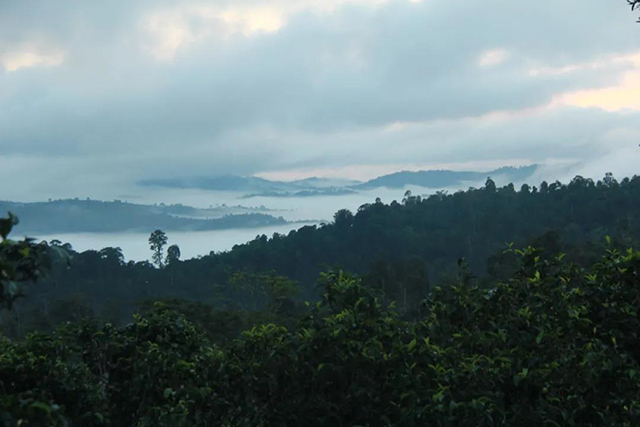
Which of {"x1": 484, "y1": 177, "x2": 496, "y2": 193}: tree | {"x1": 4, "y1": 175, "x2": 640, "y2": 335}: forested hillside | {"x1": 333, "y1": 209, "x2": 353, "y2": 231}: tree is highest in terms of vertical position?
{"x1": 484, "y1": 177, "x2": 496, "y2": 193}: tree

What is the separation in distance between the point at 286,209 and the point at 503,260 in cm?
14806

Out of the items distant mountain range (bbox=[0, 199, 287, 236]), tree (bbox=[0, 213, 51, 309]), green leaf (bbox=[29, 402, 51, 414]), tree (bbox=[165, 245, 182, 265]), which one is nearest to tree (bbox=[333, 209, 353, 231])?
tree (bbox=[165, 245, 182, 265])

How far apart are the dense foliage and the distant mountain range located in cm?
13958

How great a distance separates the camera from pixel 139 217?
16212cm

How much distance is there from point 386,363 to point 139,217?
162 meters

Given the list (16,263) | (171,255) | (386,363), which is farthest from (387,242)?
(16,263)

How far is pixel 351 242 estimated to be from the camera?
76.8 meters

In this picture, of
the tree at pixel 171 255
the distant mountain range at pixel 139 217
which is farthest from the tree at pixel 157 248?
the distant mountain range at pixel 139 217

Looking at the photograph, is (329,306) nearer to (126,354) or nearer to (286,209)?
(126,354)

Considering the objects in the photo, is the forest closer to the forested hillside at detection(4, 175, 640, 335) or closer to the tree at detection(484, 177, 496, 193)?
the forested hillside at detection(4, 175, 640, 335)

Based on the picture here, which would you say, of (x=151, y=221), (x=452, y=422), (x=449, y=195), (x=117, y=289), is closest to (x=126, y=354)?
(x=452, y=422)

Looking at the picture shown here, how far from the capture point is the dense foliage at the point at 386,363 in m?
4.38

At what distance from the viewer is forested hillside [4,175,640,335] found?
2502 inches

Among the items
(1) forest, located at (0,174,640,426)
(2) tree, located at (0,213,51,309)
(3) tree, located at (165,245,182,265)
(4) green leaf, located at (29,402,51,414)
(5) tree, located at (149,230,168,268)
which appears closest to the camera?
(4) green leaf, located at (29,402,51,414)
